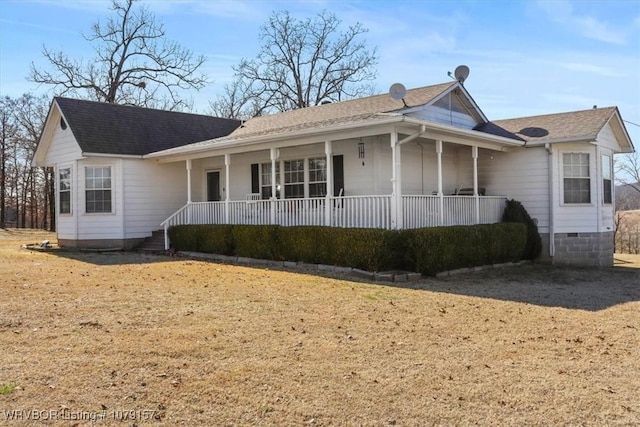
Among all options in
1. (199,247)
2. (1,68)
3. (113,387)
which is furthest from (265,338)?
(1,68)

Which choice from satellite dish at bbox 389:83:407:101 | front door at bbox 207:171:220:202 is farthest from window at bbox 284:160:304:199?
front door at bbox 207:171:220:202

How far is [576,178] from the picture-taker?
14.6 m

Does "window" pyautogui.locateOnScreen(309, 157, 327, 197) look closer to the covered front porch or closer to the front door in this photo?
the covered front porch

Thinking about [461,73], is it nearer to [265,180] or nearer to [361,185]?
[361,185]

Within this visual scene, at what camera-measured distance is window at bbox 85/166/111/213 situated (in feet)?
56.2

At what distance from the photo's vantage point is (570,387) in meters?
4.53

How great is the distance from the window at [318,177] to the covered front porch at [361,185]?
3 centimetres

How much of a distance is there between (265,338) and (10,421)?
9.08 ft

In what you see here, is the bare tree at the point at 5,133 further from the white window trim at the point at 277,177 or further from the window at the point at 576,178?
the window at the point at 576,178

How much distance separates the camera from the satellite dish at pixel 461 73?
51.0ft

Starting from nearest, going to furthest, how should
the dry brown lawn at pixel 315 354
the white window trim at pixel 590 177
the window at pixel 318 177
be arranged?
the dry brown lawn at pixel 315 354 < the white window trim at pixel 590 177 < the window at pixel 318 177

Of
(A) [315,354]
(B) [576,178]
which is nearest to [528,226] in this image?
(B) [576,178]

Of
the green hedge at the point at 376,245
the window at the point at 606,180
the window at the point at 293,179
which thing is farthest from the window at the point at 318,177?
the window at the point at 606,180

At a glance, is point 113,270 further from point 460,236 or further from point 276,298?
point 460,236
